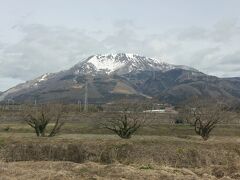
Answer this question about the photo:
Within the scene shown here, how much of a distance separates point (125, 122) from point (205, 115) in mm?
12308

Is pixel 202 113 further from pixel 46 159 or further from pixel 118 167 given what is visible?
pixel 118 167

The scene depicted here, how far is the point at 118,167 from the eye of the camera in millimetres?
24422

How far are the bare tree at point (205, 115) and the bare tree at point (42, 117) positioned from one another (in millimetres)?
17356

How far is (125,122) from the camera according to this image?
54406 millimetres

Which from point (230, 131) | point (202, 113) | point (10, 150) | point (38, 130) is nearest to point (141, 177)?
point (10, 150)

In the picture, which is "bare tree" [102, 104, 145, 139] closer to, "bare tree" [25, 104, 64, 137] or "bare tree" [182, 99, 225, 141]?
"bare tree" [25, 104, 64, 137]

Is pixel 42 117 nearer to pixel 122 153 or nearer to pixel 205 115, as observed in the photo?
pixel 205 115

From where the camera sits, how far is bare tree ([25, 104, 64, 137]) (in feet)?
181

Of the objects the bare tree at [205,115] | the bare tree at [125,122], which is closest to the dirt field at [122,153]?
the bare tree at [125,122]

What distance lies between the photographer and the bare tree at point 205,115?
59.5m

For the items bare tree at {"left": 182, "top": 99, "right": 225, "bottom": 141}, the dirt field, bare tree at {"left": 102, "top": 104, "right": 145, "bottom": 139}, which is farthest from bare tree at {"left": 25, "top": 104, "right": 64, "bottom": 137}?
the dirt field

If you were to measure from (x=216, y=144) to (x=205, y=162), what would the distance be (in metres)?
3.29

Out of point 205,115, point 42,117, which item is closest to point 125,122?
point 42,117

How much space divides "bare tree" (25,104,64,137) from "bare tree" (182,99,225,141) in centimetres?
1736
